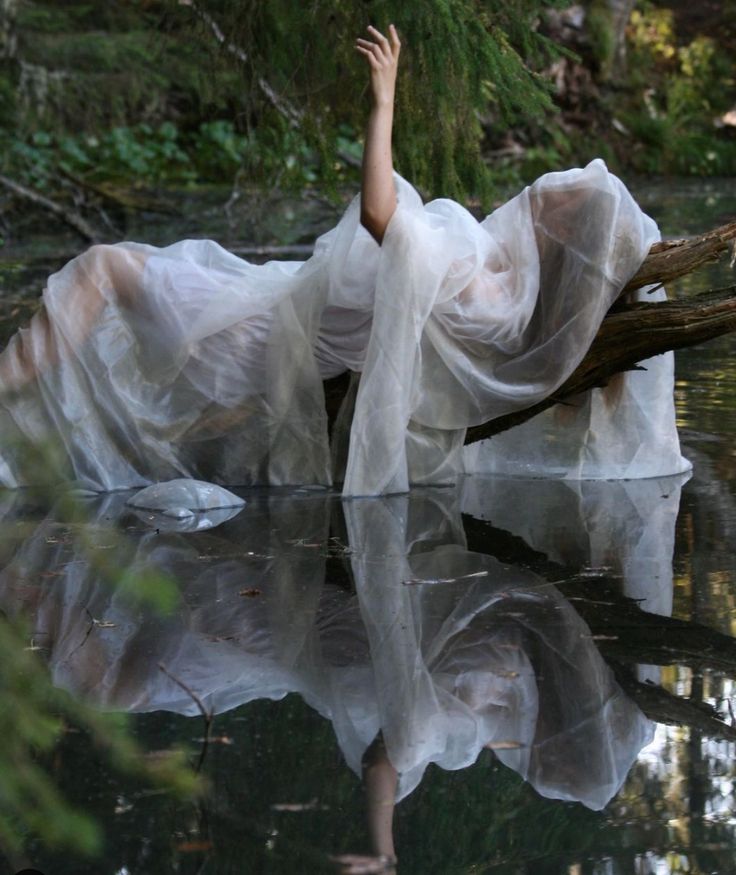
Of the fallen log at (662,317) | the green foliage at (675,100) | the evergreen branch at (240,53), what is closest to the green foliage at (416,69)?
the evergreen branch at (240,53)

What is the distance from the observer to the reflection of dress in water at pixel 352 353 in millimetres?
4973

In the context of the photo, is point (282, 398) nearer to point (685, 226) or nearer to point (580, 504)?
point (580, 504)

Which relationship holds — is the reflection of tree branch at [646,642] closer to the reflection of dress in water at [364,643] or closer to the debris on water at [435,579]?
the reflection of dress in water at [364,643]

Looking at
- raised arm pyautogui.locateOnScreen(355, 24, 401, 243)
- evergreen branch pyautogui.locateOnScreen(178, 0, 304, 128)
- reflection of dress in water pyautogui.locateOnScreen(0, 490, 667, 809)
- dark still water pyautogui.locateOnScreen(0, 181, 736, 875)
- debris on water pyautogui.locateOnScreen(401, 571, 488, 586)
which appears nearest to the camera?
dark still water pyautogui.locateOnScreen(0, 181, 736, 875)

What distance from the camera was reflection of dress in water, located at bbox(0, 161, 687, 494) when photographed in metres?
4.97

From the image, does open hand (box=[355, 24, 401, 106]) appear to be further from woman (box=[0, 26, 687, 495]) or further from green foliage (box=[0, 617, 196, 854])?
green foliage (box=[0, 617, 196, 854])

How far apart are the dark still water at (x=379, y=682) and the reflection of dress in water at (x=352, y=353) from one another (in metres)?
0.22

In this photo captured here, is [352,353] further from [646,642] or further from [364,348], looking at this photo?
[646,642]

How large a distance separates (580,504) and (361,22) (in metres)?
2.60

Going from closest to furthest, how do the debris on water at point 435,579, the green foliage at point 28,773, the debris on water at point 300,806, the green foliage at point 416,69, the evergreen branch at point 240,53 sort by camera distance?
the green foliage at point 28,773 → the debris on water at point 300,806 → the debris on water at point 435,579 → the green foliage at point 416,69 → the evergreen branch at point 240,53

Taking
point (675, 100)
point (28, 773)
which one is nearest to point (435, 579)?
point (28, 773)

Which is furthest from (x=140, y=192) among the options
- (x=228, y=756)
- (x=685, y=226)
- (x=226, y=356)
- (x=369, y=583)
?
(x=228, y=756)

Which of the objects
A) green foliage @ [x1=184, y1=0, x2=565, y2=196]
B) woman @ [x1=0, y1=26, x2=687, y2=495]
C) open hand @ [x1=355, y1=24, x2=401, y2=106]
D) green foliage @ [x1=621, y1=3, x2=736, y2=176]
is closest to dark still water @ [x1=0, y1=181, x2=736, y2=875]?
woman @ [x1=0, y1=26, x2=687, y2=495]

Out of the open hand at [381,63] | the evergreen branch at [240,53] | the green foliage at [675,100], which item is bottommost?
the green foliage at [675,100]
